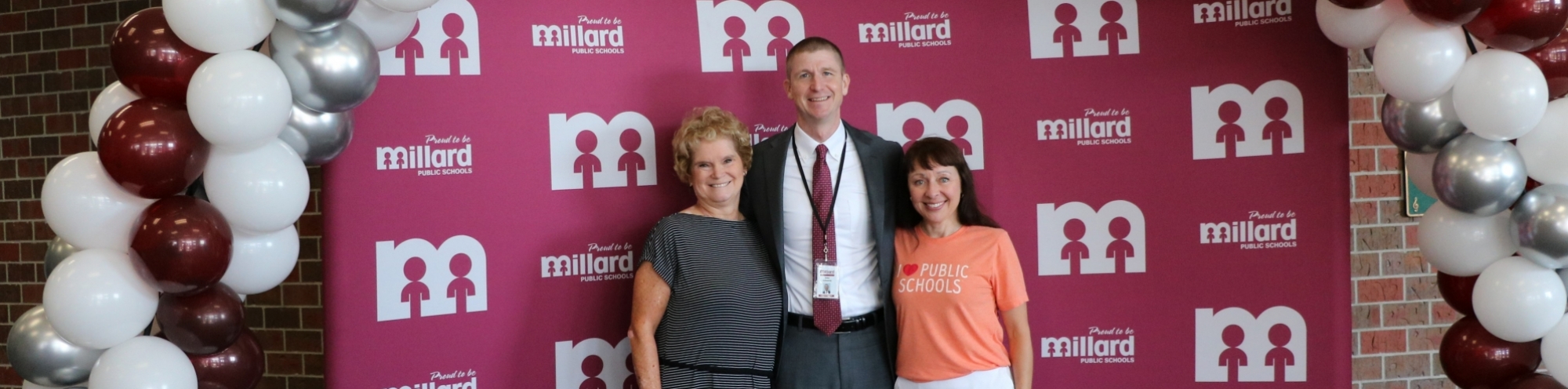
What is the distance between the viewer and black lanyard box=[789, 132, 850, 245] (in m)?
2.92

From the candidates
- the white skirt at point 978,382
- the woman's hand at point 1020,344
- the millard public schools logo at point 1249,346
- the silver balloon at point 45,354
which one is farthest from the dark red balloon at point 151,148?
the millard public schools logo at point 1249,346

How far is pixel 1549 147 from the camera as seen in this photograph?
104 inches

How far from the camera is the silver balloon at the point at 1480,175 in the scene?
2.61 metres

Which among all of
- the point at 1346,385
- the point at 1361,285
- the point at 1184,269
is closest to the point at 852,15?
the point at 1184,269

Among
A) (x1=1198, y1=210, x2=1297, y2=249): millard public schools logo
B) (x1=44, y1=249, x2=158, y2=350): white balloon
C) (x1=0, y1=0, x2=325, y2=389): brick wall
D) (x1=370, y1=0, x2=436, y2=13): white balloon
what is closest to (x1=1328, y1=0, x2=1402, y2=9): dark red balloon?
(x1=1198, y1=210, x2=1297, y2=249): millard public schools logo

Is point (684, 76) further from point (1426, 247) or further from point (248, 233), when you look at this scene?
point (1426, 247)

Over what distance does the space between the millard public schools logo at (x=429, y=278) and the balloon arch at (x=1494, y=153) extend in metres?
2.54

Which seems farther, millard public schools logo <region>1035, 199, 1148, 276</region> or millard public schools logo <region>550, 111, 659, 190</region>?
millard public schools logo <region>1035, 199, 1148, 276</region>

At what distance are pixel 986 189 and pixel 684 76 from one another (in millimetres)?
1050

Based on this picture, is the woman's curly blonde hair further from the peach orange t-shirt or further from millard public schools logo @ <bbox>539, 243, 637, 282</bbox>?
the peach orange t-shirt

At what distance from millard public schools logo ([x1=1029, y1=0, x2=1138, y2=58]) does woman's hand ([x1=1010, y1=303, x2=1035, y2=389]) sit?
3.52 ft

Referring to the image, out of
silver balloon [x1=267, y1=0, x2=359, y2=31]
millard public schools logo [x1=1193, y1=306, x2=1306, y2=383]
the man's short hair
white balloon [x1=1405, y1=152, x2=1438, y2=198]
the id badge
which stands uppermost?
silver balloon [x1=267, y1=0, x2=359, y2=31]

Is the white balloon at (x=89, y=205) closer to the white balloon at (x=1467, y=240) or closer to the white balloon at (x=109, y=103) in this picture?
the white balloon at (x=109, y=103)

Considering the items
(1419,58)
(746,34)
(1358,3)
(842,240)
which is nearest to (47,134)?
(746,34)
